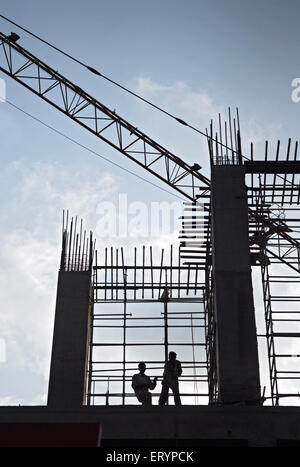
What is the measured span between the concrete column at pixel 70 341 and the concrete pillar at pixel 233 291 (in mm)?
4870

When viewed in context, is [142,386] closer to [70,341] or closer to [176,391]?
[176,391]

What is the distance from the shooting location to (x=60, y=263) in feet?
66.8

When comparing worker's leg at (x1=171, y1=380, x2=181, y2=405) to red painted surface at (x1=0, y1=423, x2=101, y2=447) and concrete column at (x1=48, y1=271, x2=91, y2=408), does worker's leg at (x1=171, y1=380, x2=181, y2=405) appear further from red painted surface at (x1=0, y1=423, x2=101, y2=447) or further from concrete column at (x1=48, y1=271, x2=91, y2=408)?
concrete column at (x1=48, y1=271, x2=91, y2=408)

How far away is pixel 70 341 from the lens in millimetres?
18609

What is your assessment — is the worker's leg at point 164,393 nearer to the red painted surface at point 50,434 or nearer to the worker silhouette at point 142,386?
the worker silhouette at point 142,386

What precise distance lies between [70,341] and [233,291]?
5.59m

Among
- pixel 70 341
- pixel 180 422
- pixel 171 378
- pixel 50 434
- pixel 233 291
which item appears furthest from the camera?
pixel 70 341

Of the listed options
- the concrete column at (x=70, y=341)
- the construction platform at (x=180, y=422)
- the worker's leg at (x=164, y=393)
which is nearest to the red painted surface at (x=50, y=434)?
the construction platform at (x=180, y=422)

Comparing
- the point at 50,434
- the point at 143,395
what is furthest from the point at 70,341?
the point at 50,434

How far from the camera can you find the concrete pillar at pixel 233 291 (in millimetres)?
14180

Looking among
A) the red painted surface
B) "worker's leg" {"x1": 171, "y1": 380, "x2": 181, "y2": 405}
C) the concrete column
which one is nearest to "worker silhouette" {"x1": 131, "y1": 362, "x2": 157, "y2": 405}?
"worker's leg" {"x1": 171, "y1": 380, "x2": 181, "y2": 405}

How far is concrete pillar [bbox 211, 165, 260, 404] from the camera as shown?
14180 mm

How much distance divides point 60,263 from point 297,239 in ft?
25.7
